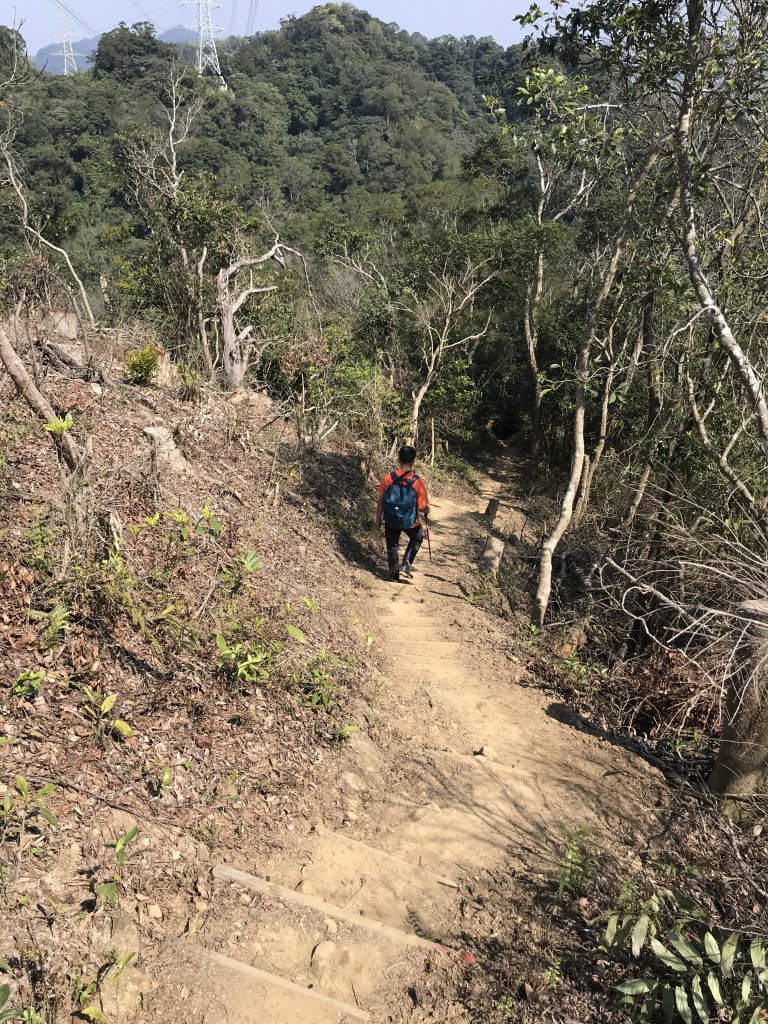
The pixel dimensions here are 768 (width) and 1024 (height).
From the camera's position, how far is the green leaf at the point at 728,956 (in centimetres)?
281

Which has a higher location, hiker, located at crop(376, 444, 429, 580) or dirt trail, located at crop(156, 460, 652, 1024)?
hiker, located at crop(376, 444, 429, 580)

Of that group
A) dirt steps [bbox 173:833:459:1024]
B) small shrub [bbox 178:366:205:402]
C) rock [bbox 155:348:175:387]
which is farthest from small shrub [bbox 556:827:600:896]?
rock [bbox 155:348:175:387]

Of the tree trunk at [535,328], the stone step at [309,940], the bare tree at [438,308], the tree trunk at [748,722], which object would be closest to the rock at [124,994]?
the stone step at [309,940]

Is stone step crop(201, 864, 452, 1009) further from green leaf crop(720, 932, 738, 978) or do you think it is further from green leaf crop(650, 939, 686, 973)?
green leaf crop(720, 932, 738, 978)

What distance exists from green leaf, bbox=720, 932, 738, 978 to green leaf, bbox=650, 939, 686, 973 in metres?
0.15

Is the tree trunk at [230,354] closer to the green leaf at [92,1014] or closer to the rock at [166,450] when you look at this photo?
the rock at [166,450]

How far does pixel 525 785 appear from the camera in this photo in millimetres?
4422

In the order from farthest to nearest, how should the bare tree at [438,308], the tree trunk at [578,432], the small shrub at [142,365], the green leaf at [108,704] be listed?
1. the bare tree at [438,308]
2. the small shrub at [142,365]
3. the tree trunk at [578,432]
4. the green leaf at [108,704]

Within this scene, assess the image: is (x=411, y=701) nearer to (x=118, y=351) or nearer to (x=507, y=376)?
(x=118, y=351)

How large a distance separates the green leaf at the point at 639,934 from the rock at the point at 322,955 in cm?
129

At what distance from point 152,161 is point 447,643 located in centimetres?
994

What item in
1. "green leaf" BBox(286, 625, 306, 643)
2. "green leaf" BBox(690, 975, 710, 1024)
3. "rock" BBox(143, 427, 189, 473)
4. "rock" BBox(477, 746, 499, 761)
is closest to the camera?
"green leaf" BBox(690, 975, 710, 1024)

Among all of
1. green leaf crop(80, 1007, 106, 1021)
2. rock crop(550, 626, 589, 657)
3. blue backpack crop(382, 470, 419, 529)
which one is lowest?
green leaf crop(80, 1007, 106, 1021)

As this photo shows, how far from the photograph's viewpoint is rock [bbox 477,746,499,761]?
184 inches
